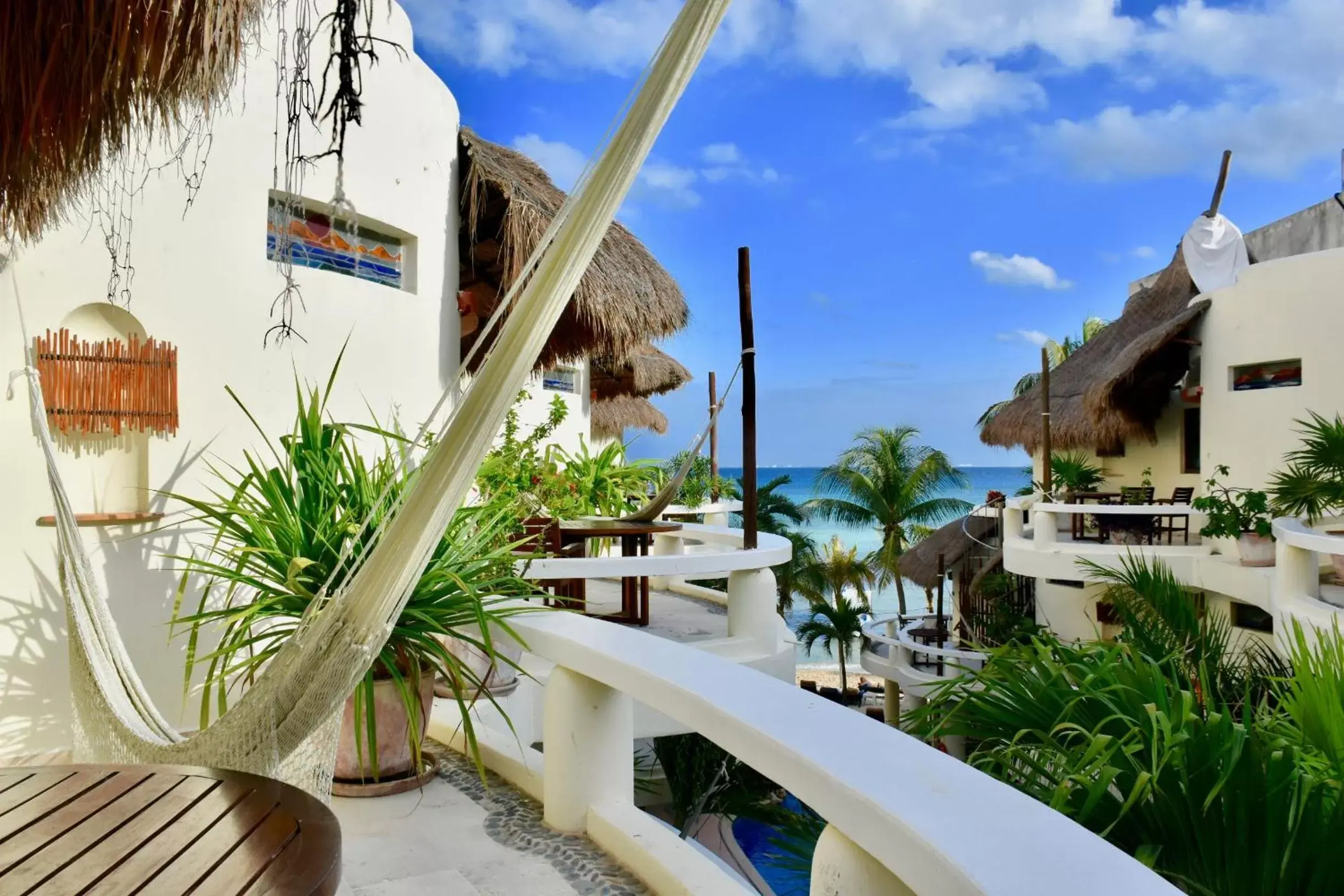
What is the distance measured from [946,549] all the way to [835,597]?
4.63 meters

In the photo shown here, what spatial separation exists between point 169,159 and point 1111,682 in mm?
3610

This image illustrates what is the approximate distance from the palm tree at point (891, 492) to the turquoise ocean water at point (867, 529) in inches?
371

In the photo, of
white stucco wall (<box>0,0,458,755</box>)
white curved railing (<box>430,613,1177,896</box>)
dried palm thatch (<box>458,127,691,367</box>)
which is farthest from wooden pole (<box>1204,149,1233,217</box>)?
white curved railing (<box>430,613,1177,896</box>)

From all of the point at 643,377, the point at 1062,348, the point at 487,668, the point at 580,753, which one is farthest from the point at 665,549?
the point at 1062,348

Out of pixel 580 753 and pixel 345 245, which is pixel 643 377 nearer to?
pixel 345 245

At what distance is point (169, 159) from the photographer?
347 centimetres

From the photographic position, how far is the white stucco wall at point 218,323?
317cm

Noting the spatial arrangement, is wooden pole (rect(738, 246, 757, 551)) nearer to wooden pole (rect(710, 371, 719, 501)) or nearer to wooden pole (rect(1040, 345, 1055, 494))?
wooden pole (rect(710, 371, 719, 501))

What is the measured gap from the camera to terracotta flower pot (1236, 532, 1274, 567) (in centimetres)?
713

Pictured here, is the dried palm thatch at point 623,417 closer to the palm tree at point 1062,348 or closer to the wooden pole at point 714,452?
the wooden pole at point 714,452

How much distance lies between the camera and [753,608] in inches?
174

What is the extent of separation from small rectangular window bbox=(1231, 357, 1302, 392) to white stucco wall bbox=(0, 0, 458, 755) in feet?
26.1

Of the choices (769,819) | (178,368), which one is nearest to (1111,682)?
(178,368)

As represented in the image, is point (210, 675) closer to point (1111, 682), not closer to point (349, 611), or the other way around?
point (349, 611)
